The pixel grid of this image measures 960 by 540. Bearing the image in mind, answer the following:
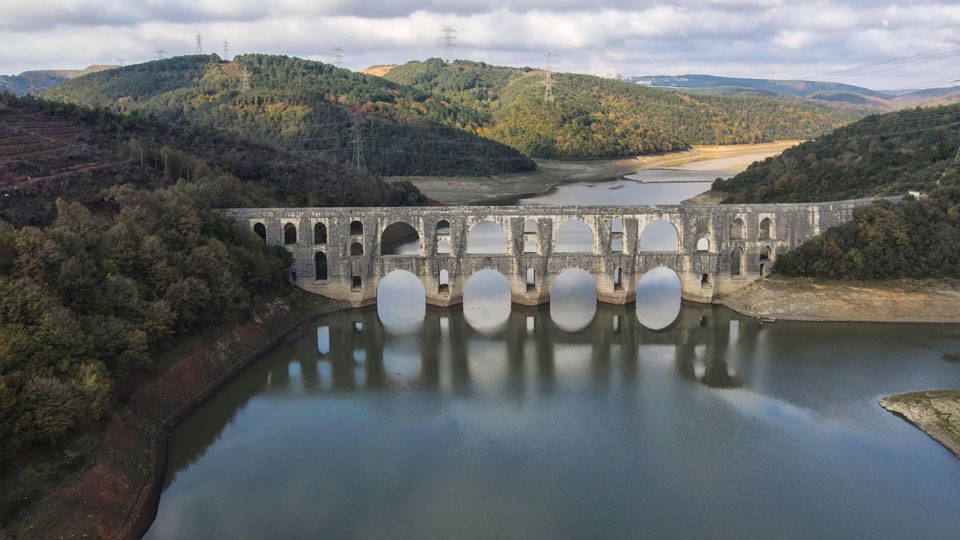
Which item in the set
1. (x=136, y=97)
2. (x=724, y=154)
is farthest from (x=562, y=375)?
(x=724, y=154)

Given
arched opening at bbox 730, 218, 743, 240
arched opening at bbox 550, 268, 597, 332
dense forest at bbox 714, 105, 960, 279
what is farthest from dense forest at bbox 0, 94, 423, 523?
dense forest at bbox 714, 105, 960, 279

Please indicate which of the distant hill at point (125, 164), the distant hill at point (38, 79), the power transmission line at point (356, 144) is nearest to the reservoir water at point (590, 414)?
the distant hill at point (125, 164)

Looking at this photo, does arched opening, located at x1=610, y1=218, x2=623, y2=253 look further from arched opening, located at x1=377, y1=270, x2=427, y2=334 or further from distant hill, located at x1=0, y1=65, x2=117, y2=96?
distant hill, located at x1=0, y1=65, x2=117, y2=96

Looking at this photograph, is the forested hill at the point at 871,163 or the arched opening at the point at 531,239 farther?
the forested hill at the point at 871,163

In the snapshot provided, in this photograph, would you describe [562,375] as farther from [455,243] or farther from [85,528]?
[85,528]

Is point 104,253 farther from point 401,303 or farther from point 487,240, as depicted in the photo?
point 487,240

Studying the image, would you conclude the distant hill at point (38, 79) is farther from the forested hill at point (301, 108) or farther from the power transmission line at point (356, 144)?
the power transmission line at point (356, 144)
